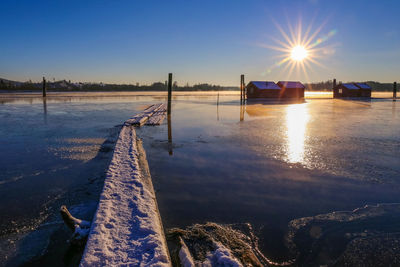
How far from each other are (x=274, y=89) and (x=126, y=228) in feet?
162

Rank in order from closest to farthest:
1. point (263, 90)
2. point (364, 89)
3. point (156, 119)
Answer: point (156, 119), point (263, 90), point (364, 89)

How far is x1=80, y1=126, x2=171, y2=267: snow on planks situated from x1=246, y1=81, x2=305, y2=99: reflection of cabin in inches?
1814

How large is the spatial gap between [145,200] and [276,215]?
7.04ft

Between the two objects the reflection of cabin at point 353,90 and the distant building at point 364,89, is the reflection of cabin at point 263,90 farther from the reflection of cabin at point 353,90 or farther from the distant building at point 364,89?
the distant building at point 364,89

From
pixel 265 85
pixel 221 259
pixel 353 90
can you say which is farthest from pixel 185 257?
pixel 353 90

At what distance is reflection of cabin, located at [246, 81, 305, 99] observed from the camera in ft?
158

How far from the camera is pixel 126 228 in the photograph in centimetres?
322

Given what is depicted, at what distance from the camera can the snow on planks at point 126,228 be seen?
2.62 metres

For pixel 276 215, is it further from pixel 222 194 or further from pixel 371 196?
pixel 371 196

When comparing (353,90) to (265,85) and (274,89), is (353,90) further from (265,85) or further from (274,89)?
(265,85)

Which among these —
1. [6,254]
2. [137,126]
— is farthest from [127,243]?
[137,126]

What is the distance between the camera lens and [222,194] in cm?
471

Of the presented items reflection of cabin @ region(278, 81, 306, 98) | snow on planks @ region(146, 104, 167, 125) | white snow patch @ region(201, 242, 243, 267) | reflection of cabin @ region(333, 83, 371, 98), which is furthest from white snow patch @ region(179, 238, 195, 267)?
reflection of cabin @ region(333, 83, 371, 98)

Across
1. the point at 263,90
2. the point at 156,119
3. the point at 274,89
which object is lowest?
the point at 156,119
